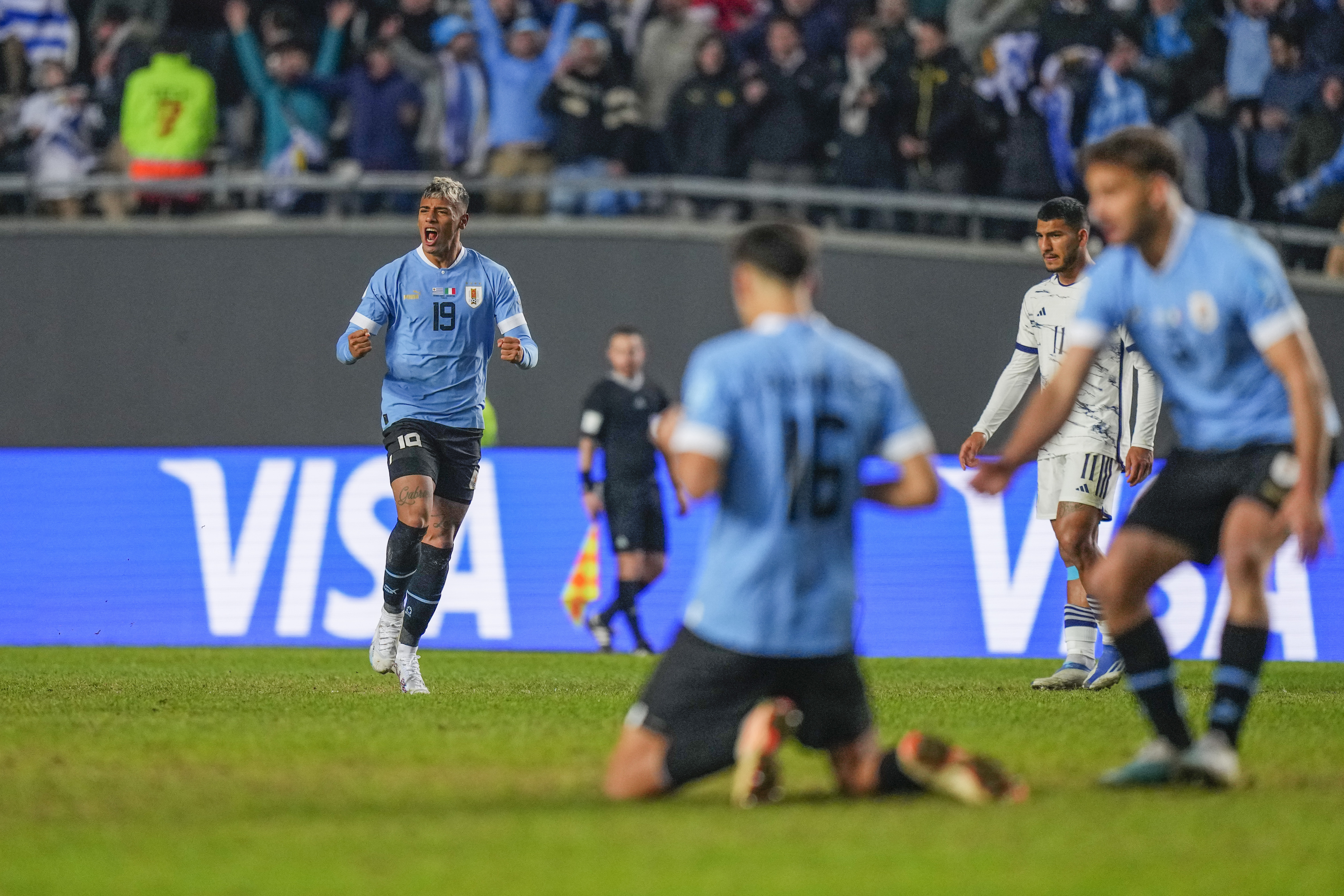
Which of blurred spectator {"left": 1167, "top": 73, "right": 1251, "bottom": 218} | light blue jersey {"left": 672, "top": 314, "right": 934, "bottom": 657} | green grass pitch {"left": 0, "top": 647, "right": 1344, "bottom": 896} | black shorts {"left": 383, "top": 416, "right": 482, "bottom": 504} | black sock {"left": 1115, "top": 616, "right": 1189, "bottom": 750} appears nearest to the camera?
green grass pitch {"left": 0, "top": 647, "right": 1344, "bottom": 896}

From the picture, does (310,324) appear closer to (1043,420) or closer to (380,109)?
(380,109)

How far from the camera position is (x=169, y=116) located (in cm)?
1628

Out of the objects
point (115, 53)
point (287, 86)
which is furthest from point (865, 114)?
point (115, 53)

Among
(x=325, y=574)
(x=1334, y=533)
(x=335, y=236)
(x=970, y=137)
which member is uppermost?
(x=970, y=137)

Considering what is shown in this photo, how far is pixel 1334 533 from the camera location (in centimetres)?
1311

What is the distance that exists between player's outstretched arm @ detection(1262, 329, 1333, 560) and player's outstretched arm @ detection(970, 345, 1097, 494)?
569 mm

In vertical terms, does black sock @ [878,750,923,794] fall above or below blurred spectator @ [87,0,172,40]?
below

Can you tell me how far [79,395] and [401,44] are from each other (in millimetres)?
4506

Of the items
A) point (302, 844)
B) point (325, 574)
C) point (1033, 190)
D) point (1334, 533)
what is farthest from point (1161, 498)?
point (1033, 190)

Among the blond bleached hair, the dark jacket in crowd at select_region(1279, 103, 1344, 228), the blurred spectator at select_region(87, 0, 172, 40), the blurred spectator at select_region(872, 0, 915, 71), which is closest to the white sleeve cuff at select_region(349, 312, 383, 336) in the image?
the blond bleached hair

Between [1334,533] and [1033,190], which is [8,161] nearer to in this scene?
[1033,190]

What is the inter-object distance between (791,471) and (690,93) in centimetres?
1124

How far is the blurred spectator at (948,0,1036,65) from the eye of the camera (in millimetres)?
16375

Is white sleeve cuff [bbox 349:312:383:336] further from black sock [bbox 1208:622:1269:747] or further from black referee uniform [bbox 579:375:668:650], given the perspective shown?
black sock [bbox 1208:622:1269:747]
